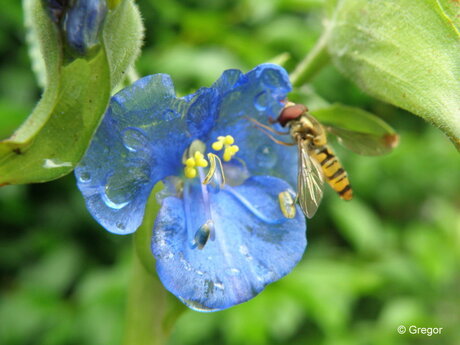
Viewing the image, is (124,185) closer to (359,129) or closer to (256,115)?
(256,115)

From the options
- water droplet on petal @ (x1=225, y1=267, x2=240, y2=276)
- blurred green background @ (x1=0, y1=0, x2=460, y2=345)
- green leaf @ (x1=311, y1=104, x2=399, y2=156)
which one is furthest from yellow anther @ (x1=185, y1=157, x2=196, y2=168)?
blurred green background @ (x1=0, y1=0, x2=460, y2=345)

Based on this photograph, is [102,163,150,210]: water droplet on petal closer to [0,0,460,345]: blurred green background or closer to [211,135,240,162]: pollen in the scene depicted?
[211,135,240,162]: pollen

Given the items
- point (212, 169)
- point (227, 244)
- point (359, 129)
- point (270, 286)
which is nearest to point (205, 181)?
point (212, 169)

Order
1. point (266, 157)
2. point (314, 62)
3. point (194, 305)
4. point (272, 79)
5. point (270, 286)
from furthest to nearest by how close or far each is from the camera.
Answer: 1. point (270, 286)
2. point (314, 62)
3. point (266, 157)
4. point (272, 79)
5. point (194, 305)

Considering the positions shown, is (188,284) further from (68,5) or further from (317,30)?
(317,30)

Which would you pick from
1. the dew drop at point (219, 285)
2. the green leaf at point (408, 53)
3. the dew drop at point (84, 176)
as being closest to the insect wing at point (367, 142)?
the green leaf at point (408, 53)

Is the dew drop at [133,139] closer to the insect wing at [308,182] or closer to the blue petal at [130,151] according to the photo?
the blue petal at [130,151]
